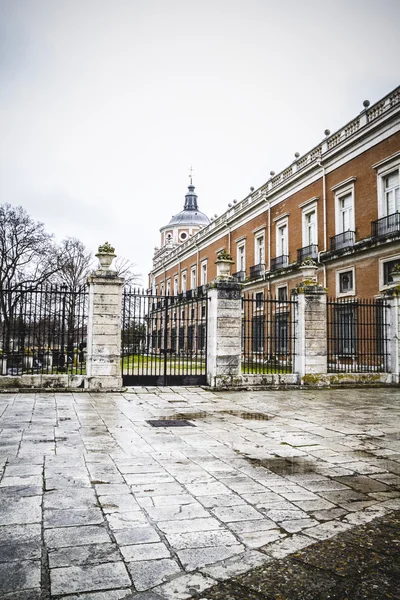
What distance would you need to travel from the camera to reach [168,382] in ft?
40.4

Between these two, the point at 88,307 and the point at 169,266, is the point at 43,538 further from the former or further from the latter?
the point at 169,266

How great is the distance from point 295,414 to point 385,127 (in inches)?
655

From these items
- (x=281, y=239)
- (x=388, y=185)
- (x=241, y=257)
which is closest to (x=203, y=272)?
(x=241, y=257)

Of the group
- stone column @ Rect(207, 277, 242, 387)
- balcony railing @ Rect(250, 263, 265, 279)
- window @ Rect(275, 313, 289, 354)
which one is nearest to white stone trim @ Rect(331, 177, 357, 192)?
window @ Rect(275, 313, 289, 354)

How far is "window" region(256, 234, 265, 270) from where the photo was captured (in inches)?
1278

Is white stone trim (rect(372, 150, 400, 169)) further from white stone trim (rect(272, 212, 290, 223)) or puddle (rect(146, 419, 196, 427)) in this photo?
puddle (rect(146, 419, 196, 427))

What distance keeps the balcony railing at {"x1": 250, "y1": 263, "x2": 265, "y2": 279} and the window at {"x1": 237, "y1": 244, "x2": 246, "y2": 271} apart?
2553 mm

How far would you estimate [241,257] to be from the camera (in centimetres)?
3591

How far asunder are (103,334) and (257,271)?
2177cm

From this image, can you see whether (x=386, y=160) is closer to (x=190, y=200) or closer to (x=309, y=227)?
(x=309, y=227)

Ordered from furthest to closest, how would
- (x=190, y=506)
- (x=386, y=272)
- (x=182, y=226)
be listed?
(x=182, y=226)
(x=386, y=272)
(x=190, y=506)

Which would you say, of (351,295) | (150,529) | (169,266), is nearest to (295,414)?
(150,529)

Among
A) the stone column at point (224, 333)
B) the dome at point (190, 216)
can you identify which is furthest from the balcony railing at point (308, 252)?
the dome at point (190, 216)

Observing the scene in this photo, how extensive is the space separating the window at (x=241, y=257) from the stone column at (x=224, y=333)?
22.9m
